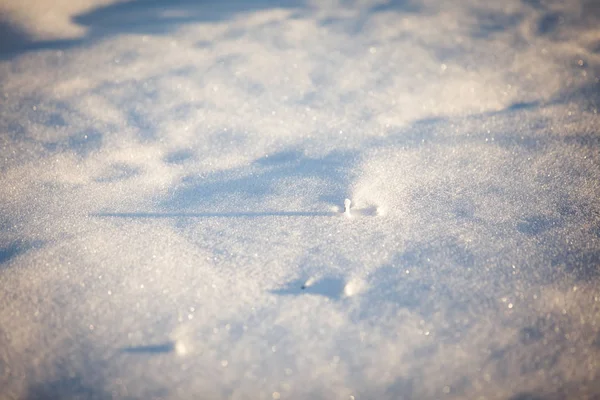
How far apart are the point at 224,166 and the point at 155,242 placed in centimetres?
66

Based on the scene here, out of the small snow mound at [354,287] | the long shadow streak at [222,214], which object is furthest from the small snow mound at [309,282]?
the long shadow streak at [222,214]

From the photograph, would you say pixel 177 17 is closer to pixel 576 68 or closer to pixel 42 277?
pixel 42 277

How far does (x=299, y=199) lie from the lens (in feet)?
7.02

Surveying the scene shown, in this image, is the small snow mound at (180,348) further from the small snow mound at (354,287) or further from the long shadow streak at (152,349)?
the small snow mound at (354,287)

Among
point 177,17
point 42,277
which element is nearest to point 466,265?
point 42,277

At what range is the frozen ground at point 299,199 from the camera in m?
1.54

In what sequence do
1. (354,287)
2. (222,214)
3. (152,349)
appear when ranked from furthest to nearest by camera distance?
(222,214) < (354,287) < (152,349)

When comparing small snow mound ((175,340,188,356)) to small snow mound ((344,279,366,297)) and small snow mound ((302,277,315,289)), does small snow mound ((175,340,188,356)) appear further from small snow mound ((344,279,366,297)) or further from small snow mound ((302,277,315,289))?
small snow mound ((344,279,366,297))

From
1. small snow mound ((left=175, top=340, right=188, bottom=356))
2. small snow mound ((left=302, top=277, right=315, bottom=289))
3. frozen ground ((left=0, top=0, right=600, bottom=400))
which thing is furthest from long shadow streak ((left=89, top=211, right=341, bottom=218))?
small snow mound ((left=175, top=340, right=188, bottom=356))

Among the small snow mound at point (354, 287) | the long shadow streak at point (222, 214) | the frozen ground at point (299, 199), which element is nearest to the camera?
the frozen ground at point (299, 199)

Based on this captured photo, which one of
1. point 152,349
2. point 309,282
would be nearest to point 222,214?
point 309,282

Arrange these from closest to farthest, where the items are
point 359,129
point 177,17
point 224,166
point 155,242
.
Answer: point 155,242
point 224,166
point 359,129
point 177,17

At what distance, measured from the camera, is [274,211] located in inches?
82.1

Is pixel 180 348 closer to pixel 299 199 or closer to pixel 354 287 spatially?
pixel 354 287
